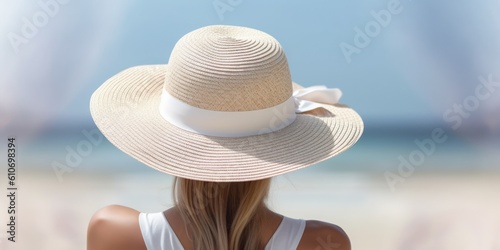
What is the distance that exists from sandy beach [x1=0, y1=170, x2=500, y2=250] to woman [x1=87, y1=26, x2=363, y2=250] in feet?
7.80

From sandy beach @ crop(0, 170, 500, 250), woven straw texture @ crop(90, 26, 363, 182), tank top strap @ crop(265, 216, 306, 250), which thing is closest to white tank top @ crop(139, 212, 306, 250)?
tank top strap @ crop(265, 216, 306, 250)

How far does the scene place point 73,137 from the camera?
5594 mm

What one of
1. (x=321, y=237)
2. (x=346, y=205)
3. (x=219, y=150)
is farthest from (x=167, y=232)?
(x=346, y=205)

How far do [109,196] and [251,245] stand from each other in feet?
11.5

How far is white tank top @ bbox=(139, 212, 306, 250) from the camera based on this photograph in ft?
3.74

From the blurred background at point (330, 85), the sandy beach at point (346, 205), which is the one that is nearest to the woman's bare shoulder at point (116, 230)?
the sandy beach at point (346, 205)

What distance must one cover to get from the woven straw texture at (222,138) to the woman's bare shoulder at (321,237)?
11 centimetres

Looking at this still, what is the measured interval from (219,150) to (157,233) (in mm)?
178

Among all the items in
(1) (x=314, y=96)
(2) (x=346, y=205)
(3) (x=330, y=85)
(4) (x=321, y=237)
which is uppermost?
(1) (x=314, y=96)

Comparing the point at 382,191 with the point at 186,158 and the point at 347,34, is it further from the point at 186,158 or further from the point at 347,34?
the point at 186,158

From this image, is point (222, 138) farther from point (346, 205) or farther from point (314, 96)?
point (346, 205)

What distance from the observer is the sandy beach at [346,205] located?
376 centimetres

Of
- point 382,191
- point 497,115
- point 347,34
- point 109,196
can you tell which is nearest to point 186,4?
point 347,34

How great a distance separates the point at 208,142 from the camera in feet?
3.83
